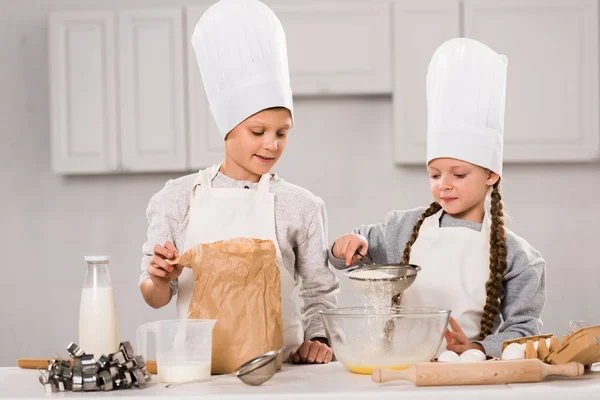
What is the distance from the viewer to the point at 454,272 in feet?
5.71

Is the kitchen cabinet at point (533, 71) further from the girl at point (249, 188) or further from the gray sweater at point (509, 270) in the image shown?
the girl at point (249, 188)

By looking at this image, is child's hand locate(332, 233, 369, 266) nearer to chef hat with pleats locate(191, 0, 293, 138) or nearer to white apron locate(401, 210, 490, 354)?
white apron locate(401, 210, 490, 354)

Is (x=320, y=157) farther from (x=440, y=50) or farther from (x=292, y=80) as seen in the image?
(x=440, y=50)

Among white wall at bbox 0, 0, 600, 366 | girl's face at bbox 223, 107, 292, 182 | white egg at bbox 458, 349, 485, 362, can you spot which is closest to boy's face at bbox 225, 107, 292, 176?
girl's face at bbox 223, 107, 292, 182

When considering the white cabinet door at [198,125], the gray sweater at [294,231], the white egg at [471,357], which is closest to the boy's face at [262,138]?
the gray sweater at [294,231]

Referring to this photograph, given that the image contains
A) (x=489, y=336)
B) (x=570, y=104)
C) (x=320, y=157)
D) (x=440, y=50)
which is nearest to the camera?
(x=489, y=336)

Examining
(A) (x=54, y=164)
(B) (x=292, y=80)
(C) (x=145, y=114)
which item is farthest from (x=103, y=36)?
(B) (x=292, y=80)

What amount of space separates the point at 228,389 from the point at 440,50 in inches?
38.8

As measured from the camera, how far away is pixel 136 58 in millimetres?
3463

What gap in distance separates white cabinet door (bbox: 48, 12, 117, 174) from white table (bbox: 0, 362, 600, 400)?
2300 mm

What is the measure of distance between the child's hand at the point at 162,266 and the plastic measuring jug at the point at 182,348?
16cm

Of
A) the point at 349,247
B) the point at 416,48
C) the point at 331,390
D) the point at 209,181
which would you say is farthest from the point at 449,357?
the point at 416,48

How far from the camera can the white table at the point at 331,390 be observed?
1.06m

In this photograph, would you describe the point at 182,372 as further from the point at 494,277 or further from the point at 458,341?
the point at 494,277
